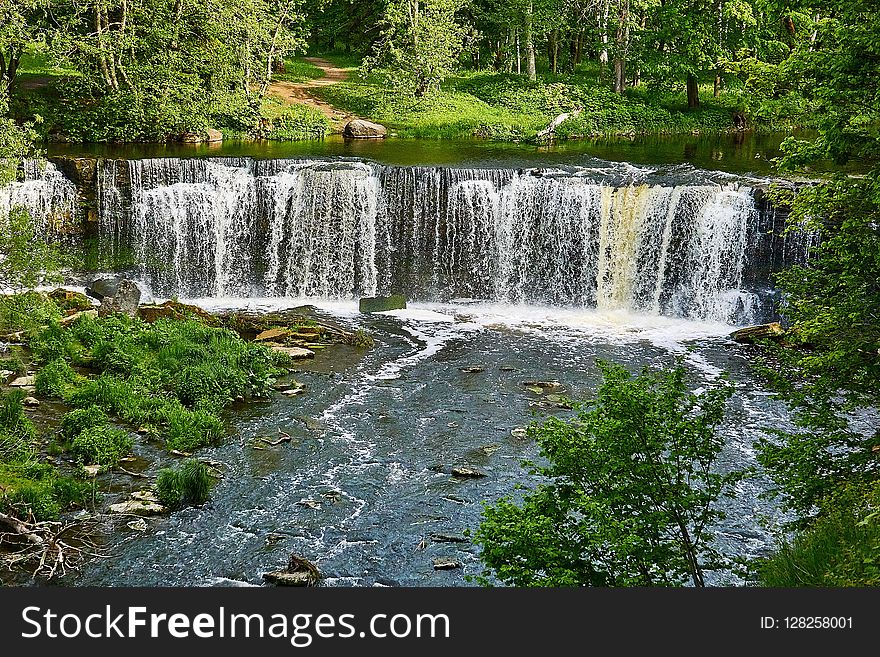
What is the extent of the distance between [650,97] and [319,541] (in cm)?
3378

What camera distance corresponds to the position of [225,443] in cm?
1448

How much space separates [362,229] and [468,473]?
11149mm

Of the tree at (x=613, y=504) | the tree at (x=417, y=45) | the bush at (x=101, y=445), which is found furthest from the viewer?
the tree at (x=417, y=45)

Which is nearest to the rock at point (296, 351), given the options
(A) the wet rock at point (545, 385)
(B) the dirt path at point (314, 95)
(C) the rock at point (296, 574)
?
(A) the wet rock at point (545, 385)

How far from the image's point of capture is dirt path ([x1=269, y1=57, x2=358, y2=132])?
38094 mm

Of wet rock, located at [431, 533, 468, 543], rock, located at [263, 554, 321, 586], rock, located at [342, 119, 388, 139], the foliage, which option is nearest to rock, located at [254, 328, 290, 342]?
the foliage

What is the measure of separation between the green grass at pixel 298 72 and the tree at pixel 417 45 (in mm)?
3935

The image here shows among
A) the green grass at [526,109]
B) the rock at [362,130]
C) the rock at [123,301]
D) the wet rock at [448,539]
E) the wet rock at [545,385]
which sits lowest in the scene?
the wet rock at [448,539]

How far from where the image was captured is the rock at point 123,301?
1967 cm

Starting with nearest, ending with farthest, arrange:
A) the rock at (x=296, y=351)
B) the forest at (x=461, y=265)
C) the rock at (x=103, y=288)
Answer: the forest at (x=461, y=265)
the rock at (x=296, y=351)
the rock at (x=103, y=288)

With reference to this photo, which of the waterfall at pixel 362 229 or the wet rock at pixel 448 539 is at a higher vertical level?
the waterfall at pixel 362 229

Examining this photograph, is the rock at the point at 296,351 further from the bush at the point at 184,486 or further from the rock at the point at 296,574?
the rock at the point at 296,574

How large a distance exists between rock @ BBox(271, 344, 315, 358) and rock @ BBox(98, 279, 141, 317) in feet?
11.1

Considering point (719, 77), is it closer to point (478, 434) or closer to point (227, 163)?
point (227, 163)
